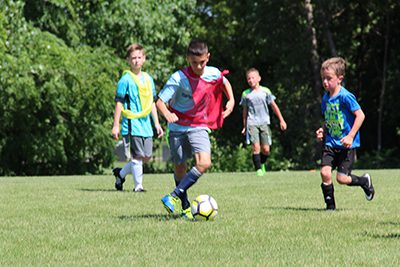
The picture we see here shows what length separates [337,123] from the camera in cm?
1012

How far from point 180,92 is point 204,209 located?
124 centimetres

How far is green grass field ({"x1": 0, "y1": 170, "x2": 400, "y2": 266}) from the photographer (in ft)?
21.4

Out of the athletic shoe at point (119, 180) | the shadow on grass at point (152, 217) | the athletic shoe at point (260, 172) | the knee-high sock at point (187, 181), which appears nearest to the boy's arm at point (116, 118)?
the athletic shoe at point (119, 180)

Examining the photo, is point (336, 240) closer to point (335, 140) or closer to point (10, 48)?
point (335, 140)

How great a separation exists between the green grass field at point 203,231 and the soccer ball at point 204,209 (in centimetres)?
10

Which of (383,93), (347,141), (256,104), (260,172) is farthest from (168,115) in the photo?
(383,93)

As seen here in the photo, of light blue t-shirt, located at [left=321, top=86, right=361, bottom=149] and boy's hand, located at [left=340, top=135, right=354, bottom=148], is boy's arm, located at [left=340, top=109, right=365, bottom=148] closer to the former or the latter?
boy's hand, located at [left=340, top=135, right=354, bottom=148]

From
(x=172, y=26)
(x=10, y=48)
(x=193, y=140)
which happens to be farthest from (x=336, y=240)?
(x=172, y=26)

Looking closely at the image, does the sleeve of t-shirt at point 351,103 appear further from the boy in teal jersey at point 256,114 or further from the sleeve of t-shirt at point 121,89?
the boy in teal jersey at point 256,114

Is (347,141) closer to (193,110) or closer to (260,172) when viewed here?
(193,110)

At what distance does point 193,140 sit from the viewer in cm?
939

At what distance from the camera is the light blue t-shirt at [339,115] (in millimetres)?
10047

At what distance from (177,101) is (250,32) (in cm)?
2796

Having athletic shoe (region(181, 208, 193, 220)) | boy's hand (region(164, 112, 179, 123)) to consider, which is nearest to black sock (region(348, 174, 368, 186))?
athletic shoe (region(181, 208, 193, 220))
